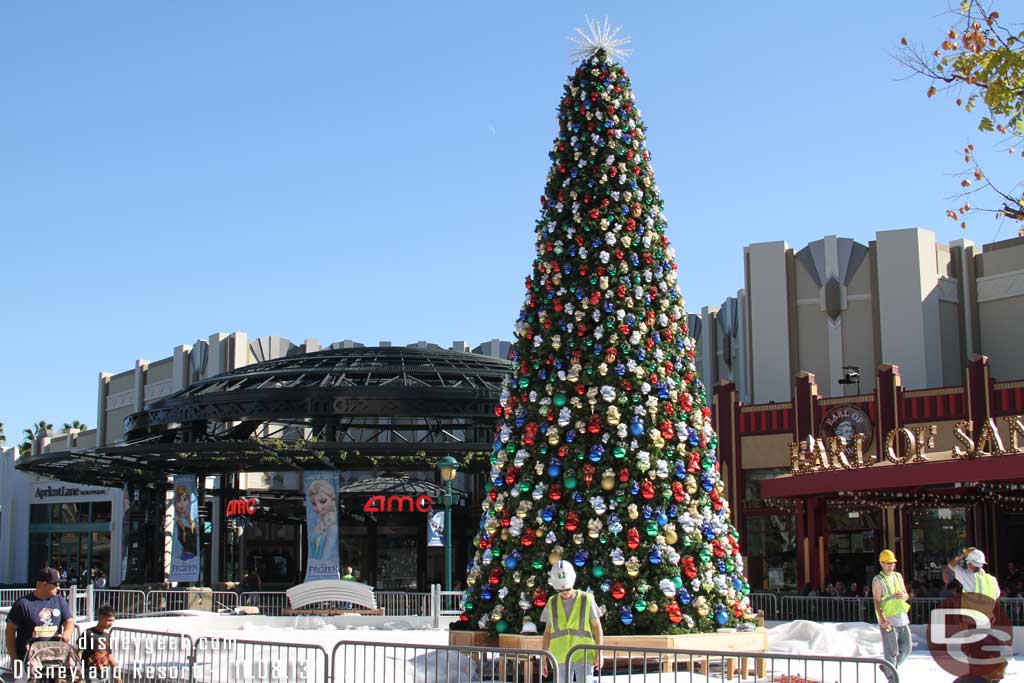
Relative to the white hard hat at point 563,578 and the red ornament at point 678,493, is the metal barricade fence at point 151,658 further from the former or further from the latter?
the red ornament at point 678,493

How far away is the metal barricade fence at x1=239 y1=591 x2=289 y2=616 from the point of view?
99.0 feet

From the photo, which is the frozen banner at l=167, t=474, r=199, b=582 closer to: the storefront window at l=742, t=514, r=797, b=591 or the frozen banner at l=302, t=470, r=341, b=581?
the frozen banner at l=302, t=470, r=341, b=581

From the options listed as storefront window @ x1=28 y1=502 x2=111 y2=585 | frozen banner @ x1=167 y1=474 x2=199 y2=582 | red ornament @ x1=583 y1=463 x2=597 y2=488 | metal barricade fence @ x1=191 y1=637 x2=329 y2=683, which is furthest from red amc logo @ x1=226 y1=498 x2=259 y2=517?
red ornament @ x1=583 y1=463 x2=597 y2=488

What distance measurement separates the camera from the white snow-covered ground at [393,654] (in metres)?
12.7

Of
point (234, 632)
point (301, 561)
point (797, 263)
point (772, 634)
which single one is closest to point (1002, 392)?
point (797, 263)

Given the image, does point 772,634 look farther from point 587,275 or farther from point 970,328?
point 970,328

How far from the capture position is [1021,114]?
1318cm

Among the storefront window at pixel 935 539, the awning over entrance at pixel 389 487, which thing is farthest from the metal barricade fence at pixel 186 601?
the storefront window at pixel 935 539

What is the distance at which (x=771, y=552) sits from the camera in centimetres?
3878

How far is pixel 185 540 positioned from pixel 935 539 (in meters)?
22.4

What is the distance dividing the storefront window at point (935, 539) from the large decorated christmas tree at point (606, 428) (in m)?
23.1

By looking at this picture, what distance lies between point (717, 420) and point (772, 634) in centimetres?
1946

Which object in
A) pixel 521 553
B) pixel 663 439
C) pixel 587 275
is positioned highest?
pixel 587 275

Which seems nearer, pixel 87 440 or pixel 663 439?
pixel 663 439
